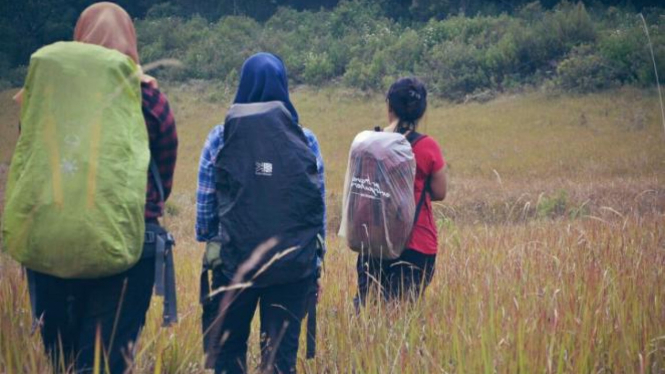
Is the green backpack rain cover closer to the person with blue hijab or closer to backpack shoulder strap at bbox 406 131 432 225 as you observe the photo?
the person with blue hijab

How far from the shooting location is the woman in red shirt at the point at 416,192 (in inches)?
158

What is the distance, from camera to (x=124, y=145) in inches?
101

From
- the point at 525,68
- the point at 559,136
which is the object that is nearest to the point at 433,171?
the point at 559,136

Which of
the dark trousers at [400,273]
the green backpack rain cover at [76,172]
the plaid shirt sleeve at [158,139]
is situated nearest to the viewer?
Answer: the green backpack rain cover at [76,172]

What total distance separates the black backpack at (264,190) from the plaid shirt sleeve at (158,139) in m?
0.28

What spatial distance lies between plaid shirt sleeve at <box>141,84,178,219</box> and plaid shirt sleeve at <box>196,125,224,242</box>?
1.25 ft

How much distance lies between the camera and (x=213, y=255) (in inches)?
127

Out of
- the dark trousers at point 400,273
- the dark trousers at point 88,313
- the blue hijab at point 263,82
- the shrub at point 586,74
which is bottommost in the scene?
the shrub at point 586,74

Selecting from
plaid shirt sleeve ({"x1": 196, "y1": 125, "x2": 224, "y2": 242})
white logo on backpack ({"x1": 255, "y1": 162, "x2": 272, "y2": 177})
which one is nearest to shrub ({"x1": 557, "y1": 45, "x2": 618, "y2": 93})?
plaid shirt sleeve ({"x1": 196, "y1": 125, "x2": 224, "y2": 242})

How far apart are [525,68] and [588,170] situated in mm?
9247

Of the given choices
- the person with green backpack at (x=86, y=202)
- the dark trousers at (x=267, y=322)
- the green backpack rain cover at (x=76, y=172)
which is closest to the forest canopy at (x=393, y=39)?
the dark trousers at (x=267, y=322)

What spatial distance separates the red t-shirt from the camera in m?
4.00

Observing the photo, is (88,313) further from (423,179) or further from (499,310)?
(423,179)

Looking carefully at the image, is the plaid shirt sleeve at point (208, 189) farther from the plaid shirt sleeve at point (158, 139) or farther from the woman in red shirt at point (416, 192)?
the woman in red shirt at point (416, 192)
